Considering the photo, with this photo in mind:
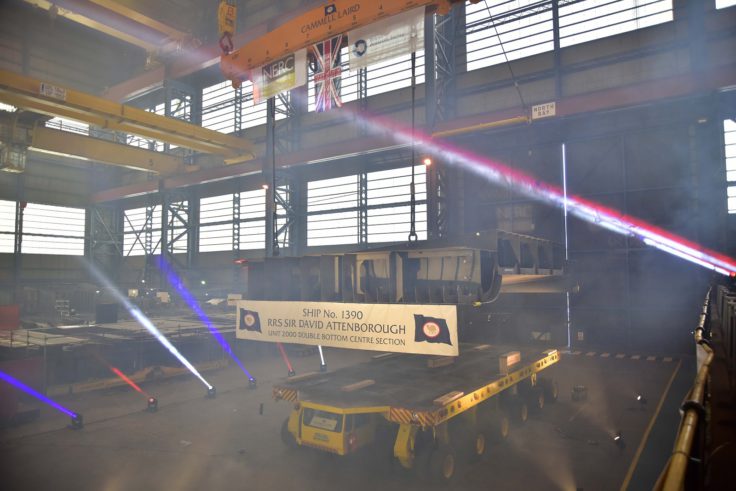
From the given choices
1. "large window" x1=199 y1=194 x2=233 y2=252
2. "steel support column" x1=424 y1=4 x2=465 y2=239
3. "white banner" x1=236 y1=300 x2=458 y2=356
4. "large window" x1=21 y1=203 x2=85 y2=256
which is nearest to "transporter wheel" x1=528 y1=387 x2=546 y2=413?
"white banner" x1=236 y1=300 x2=458 y2=356

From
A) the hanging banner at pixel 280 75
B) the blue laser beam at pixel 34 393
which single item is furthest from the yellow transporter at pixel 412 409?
the hanging banner at pixel 280 75

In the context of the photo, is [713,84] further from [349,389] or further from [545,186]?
[349,389]

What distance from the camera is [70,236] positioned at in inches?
1280

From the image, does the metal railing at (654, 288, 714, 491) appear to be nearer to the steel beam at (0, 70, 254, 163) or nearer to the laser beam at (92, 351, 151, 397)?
the laser beam at (92, 351, 151, 397)

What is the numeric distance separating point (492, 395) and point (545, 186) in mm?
11515

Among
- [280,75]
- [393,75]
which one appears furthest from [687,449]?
[393,75]

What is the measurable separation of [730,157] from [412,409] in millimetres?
14126

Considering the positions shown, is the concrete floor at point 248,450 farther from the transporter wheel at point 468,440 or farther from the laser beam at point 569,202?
the laser beam at point 569,202

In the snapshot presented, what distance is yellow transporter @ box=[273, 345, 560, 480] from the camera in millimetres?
6363

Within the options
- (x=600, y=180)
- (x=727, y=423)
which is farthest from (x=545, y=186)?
(x=727, y=423)

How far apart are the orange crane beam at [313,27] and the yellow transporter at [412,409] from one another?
779 centimetres

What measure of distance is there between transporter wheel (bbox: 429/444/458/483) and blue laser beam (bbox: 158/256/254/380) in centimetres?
917

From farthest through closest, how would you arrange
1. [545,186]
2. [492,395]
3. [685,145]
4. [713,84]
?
[545,186], [685,145], [713,84], [492,395]

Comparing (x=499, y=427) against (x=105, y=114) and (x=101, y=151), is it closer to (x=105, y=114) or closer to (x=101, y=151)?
(x=105, y=114)
